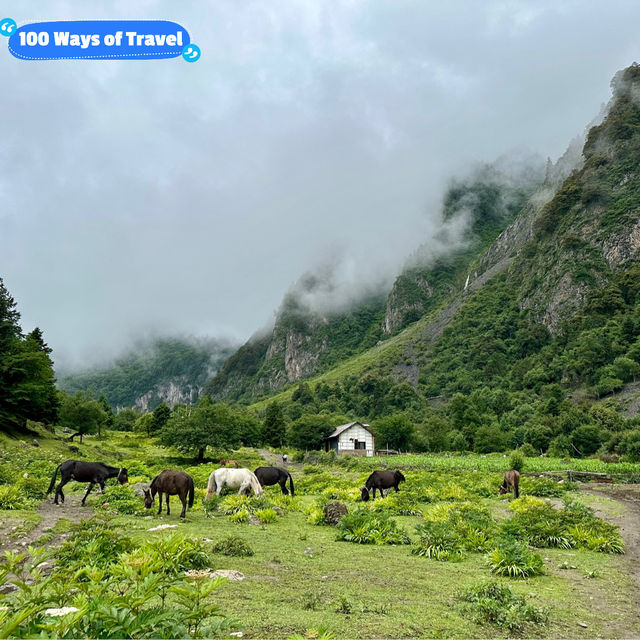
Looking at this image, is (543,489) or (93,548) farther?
(543,489)

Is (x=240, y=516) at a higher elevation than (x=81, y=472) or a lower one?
lower

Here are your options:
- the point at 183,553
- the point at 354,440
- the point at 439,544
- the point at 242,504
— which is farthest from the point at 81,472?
the point at 354,440

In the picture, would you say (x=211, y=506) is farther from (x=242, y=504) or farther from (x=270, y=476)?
(x=270, y=476)

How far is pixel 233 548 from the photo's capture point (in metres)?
11.0

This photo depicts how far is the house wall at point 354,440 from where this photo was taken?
8451cm

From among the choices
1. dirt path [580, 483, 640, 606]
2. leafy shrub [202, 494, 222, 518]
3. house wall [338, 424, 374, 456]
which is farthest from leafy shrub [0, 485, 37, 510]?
house wall [338, 424, 374, 456]

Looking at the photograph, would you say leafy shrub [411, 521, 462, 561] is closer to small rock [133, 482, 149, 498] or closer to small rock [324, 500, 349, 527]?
small rock [324, 500, 349, 527]

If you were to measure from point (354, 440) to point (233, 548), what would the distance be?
7747 centimetres

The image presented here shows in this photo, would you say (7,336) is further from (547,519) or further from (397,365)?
(397,365)

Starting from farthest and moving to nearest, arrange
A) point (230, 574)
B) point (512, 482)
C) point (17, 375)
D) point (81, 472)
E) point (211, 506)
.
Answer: point (17, 375), point (512, 482), point (81, 472), point (211, 506), point (230, 574)

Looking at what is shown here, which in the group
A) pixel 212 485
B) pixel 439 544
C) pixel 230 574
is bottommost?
pixel 439 544

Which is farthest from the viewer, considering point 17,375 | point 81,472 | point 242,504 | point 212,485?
point 17,375

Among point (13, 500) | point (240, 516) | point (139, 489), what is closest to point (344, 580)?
point (240, 516)

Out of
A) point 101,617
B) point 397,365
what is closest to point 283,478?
point 101,617
